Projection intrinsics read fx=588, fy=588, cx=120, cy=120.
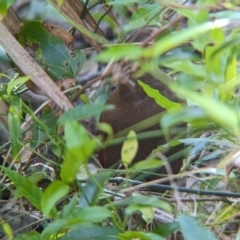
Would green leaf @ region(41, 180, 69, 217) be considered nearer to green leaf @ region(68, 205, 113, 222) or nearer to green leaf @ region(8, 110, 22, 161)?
A: green leaf @ region(68, 205, 113, 222)

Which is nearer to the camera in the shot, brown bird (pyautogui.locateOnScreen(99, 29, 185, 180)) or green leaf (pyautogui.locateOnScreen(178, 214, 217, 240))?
green leaf (pyautogui.locateOnScreen(178, 214, 217, 240))

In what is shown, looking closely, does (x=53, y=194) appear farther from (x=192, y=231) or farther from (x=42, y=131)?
(x=42, y=131)

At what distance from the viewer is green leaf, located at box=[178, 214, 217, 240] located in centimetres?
66

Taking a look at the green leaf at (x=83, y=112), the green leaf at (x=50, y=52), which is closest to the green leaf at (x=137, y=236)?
the green leaf at (x=83, y=112)

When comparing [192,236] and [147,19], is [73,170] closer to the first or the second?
[192,236]

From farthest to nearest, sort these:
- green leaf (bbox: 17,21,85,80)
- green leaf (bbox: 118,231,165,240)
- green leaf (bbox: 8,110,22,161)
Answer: green leaf (bbox: 17,21,85,80), green leaf (bbox: 8,110,22,161), green leaf (bbox: 118,231,165,240)

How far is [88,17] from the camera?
1.08 meters

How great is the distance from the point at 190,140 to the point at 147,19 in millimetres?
202

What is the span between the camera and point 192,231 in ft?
2.20

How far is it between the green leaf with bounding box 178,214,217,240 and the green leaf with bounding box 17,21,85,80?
0.40 m

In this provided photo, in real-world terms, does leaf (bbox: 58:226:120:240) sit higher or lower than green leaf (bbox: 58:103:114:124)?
lower

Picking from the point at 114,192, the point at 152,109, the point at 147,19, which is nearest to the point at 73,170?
the point at 114,192

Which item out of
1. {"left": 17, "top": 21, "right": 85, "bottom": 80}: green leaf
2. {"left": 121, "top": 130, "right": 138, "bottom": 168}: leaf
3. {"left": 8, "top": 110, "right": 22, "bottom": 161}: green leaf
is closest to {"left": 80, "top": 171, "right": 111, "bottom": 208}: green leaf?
{"left": 121, "top": 130, "right": 138, "bottom": 168}: leaf

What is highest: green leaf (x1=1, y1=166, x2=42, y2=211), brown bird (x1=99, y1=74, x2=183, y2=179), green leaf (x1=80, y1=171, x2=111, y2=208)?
green leaf (x1=1, y1=166, x2=42, y2=211)
